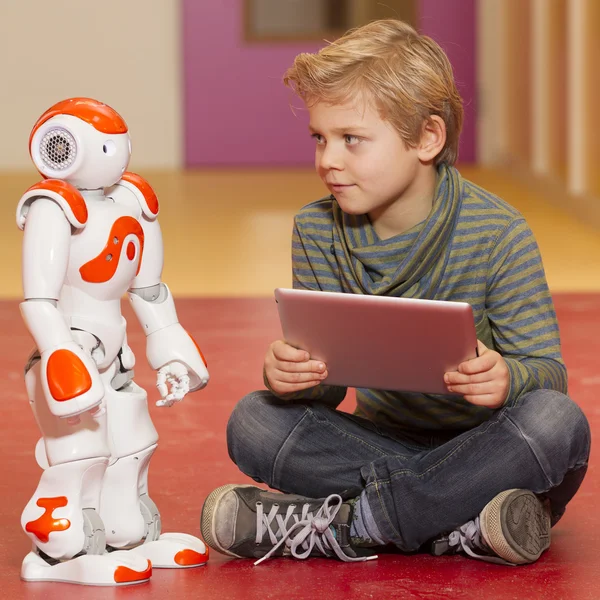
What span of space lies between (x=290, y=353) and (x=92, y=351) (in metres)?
0.24

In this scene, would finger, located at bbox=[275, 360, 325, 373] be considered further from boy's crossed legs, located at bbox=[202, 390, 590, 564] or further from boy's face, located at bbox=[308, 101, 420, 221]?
boy's face, located at bbox=[308, 101, 420, 221]

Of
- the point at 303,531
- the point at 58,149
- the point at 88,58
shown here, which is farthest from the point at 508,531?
the point at 88,58


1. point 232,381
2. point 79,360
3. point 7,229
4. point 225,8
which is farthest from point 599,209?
point 79,360

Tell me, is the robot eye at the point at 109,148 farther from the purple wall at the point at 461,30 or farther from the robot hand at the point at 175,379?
the purple wall at the point at 461,30

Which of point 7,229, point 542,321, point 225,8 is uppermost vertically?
point 225,8

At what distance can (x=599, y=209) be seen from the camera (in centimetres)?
488

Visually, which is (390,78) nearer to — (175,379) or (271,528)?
(175,379)

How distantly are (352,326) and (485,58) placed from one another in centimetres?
625

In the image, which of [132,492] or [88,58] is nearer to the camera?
[132,492]

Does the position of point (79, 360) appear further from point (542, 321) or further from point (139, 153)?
point (139, 153)

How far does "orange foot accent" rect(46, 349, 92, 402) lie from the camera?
1.30 m

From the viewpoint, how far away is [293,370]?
147cm

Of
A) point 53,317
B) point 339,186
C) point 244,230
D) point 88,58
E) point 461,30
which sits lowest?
point 244,230

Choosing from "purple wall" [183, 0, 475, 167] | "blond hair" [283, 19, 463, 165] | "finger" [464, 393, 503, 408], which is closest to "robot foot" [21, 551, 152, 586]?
"finger" [464, 393, 503, 408]
